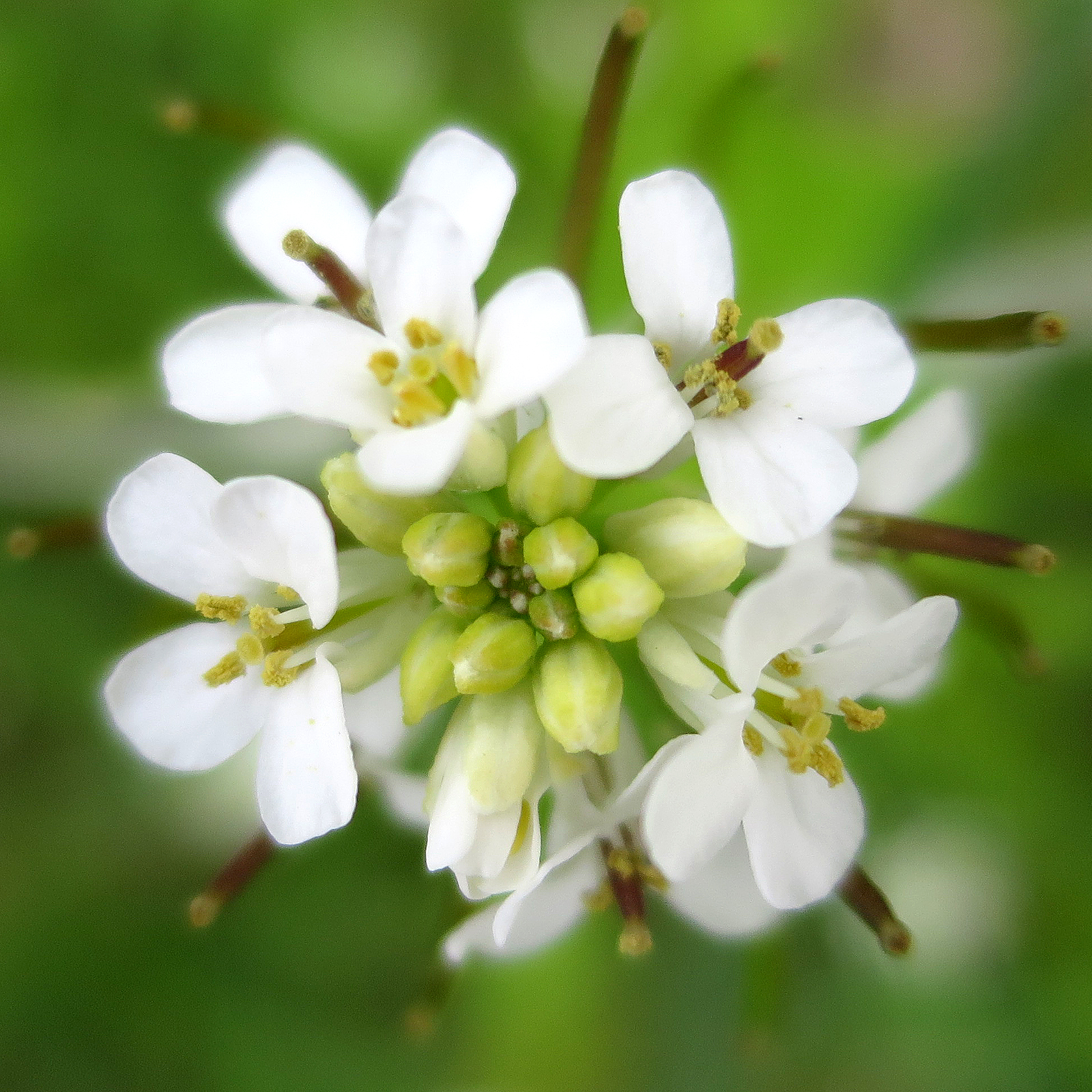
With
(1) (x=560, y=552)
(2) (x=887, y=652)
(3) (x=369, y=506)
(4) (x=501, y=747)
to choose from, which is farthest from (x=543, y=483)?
(2) (x=887, y=652)

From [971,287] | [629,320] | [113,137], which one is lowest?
[971,287]

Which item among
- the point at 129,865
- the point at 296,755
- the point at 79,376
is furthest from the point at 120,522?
the point at 129,865

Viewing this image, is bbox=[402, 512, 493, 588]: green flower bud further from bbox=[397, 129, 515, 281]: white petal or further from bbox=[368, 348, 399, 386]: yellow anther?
bbox=[397, 129, 515, 281]: white petal

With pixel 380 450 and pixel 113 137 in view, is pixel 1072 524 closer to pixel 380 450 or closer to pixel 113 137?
pixel 380 450

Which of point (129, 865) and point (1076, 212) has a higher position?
point (1076, 212)

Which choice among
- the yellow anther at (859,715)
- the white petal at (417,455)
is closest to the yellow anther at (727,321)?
the white petal at (417,455)

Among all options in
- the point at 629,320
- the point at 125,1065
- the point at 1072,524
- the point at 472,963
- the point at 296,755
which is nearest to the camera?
the point at 296,755

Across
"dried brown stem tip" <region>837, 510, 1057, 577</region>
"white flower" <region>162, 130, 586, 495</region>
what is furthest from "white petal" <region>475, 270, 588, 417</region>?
"dried brown stem tip" <region>837, 510, 1057, 577</region>
